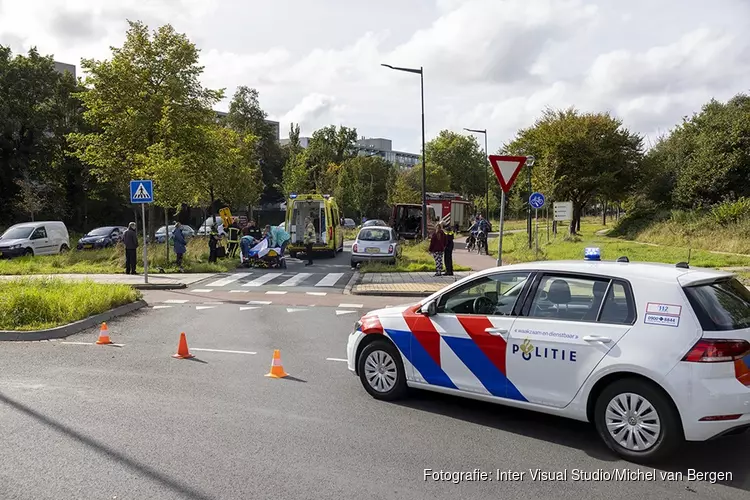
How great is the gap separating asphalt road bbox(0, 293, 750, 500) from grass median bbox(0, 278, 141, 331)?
82.8 inches

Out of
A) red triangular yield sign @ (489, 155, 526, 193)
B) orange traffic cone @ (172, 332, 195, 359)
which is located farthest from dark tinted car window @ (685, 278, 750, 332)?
red triangular yield sign @ (489, 155, 526, 193)

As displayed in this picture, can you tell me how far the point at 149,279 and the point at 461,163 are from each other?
3082 inches

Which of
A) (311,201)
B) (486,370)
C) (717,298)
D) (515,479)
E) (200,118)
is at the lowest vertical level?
(515,479)

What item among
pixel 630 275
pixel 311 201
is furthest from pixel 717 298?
pixel 311 201

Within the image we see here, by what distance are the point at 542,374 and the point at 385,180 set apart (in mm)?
67854

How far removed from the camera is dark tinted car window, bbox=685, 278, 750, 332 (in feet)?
14.8

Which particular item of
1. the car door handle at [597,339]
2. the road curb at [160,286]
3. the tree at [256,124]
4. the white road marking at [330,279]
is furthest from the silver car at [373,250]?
the tree at [256,124]

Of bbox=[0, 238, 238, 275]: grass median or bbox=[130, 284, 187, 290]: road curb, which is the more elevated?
bbox=[0, 238, 238, 275]: grass median

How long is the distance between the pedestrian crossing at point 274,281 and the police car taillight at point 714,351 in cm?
1329

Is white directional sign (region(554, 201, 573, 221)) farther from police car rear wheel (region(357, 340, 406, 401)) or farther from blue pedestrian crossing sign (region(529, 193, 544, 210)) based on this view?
police car rear wheel (region(357, 340, 406, 401))

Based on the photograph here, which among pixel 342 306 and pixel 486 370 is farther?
pixel 342 306

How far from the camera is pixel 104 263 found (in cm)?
2253

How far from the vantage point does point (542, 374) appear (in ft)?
16.7

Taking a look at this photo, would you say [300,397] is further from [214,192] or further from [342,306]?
[214,192]
